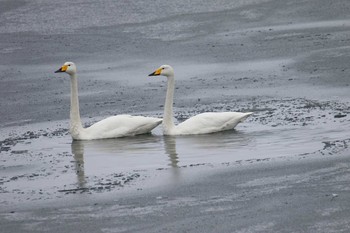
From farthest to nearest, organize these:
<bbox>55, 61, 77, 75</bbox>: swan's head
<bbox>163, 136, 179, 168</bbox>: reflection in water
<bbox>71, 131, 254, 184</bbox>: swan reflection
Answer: <bbox>55, 61, 77, 75</bbox>: swan's head → <bbox>163, 136, 179, 168</bbox>: reflection in water → <bbox>71, 131, 254, 184</bbox>: swan reflection

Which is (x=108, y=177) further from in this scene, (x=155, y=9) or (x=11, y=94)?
(x=155, y=9)

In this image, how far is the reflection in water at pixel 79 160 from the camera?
12.0 m

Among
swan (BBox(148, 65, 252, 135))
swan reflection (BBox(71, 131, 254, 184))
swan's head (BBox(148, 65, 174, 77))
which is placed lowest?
swan reflection (BBox(71, 131, 254, 184))

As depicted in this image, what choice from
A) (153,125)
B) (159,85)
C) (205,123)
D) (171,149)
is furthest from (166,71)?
(159,85)

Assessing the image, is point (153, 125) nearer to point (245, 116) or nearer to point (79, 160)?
point (245, 116)

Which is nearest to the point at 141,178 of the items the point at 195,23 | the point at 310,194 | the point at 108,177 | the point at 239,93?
the point at 108,177

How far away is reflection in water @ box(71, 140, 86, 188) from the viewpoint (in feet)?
39.4

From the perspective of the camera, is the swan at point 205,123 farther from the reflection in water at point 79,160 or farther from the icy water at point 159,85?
the reflection in water at point 79,160

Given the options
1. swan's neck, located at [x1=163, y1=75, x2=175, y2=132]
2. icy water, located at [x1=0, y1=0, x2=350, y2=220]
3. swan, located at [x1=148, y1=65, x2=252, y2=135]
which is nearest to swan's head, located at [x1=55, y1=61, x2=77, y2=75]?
icy water, located at [x1=0, y1=0, x2=350, y2=220]

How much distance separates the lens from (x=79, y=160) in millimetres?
13367

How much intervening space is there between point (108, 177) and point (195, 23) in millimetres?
13289

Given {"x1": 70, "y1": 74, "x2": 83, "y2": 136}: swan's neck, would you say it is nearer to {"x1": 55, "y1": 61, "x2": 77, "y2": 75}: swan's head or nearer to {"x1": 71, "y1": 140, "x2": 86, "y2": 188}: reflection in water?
{"x1": 55, "y1": 61, "x2": 77, "y2": 75}: swan's head

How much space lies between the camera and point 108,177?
39.5ft

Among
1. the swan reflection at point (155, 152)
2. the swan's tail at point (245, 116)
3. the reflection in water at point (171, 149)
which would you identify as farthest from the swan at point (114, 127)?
the swan's tail at point (245, 116)
